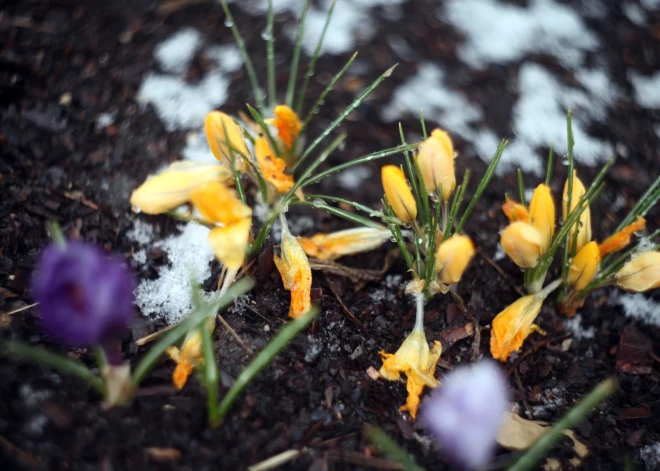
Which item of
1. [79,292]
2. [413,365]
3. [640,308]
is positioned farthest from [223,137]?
[640,308]

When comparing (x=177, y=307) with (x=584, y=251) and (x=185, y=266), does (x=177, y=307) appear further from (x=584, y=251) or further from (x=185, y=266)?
(x=584, y=251)

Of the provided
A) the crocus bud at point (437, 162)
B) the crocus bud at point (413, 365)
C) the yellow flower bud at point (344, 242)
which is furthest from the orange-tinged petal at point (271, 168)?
the crocus bud at point (413, 365)

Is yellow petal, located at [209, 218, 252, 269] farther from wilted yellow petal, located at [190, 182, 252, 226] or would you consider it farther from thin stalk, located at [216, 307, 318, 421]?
thin stalk, located at [216, 307, 318, 421]

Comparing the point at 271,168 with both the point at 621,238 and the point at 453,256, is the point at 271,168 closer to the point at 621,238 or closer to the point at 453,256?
the point at 453,256

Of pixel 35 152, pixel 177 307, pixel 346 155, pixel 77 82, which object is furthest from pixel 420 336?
pixel 77 82

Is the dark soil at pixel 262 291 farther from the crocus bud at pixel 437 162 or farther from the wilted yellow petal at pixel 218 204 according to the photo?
the crocus bud at pixel 437 162

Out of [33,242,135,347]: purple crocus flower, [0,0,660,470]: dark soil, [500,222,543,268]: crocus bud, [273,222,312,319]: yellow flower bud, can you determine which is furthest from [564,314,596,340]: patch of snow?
[33,242,135,347]: purple crocus flower
